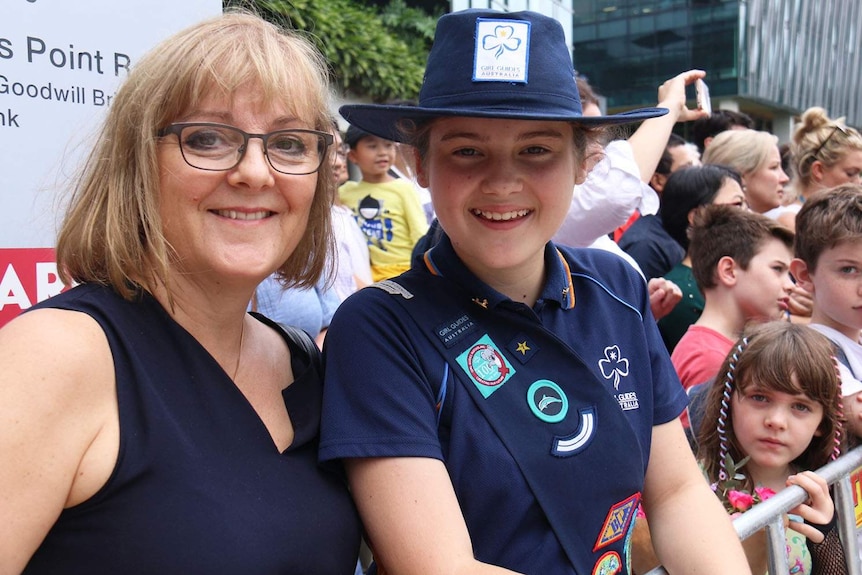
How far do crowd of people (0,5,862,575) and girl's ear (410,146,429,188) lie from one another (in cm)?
4

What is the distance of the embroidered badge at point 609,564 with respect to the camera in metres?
1.63

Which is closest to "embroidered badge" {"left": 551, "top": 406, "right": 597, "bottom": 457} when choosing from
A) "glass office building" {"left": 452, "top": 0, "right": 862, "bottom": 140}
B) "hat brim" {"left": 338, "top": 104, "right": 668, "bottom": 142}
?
"hat brim" {"left": 338, "top": 104, "right": 668, "bottom": 142}

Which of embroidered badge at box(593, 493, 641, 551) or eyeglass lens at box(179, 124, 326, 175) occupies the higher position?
eyeglass lens at box(179, 124, 326, 175)

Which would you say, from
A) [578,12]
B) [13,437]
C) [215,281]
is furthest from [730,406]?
[578,12]

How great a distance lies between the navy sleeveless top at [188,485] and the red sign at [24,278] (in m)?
0.82

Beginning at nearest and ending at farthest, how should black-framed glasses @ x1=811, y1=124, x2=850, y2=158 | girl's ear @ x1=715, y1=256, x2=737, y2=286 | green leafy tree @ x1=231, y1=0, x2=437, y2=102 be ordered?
girl's ear @ x1=715, y1=256, x2=737, y2=286 < black-framed glasses @ x1=811, y1=124, x2=850, y2=158 < green leafy tree @ x1=231, y1=0, x2=437, y2=102

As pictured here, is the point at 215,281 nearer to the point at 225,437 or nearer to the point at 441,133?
the point at 225,437

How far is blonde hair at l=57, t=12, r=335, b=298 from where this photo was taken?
59.7 inches

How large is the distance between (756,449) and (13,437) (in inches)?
89.5

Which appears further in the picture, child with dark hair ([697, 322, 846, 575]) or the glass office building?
the glass office building

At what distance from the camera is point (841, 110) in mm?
37625

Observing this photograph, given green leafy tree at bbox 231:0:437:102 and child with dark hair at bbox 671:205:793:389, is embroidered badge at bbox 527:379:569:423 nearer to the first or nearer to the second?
child with dark hair at bbox 671:205:793:389

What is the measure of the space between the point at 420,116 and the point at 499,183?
0.72 ft

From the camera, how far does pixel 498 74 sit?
63.0 inches
